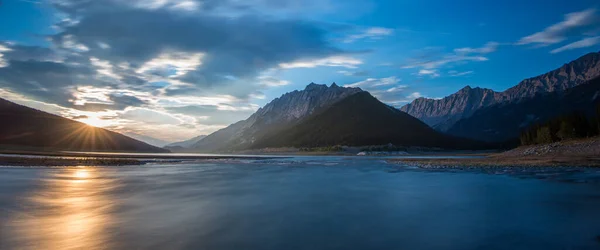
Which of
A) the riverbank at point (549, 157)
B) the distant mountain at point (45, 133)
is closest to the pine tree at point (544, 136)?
the riverbank at point (549, 157)

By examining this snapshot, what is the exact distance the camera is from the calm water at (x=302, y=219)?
38.4 ft

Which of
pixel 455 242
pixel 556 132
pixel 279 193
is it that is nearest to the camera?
pixel 455 242

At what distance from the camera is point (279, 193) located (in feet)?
83.6

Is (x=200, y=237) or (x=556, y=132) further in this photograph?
(x=556, y=132)

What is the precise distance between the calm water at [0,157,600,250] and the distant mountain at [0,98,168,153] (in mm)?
150838

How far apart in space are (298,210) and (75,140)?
189 metres

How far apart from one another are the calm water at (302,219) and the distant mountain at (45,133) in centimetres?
15084

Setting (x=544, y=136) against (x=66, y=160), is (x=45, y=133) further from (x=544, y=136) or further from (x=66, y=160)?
(x=544, y=136)

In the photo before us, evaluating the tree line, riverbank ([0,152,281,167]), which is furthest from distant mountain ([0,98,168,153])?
the tree line

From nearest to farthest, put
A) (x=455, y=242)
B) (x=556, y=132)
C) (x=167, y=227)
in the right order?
(x=455, y=242), (x=167, y=227), (x=556, y=132)

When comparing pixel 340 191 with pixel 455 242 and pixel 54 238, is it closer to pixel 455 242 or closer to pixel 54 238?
pixel 455 242

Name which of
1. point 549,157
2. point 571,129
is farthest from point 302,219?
point 571,129

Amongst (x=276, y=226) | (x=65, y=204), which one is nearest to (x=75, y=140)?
(x=65, y=204)

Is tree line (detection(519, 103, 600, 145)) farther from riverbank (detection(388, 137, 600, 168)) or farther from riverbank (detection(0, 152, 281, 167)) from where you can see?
riverbank (detection(0, 152, 281, 167))
